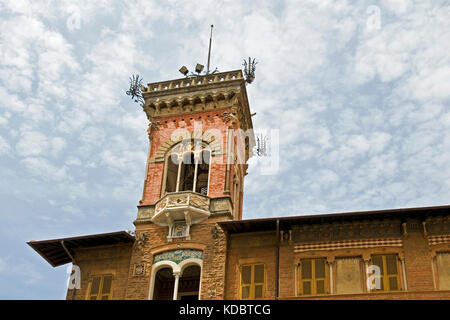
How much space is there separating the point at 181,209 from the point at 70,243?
536 centimetres

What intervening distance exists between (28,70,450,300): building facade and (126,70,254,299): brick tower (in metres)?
0.05

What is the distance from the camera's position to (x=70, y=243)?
27922 millimetres

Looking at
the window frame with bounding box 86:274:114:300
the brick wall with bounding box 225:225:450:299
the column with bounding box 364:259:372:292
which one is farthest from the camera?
the window frame with bounding box 86:274:114:300

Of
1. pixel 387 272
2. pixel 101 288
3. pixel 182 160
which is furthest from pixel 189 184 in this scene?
pixel 387 272

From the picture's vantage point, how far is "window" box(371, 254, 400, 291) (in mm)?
23719

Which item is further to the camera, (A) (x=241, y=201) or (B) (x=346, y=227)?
(A) (x=241, y=201)

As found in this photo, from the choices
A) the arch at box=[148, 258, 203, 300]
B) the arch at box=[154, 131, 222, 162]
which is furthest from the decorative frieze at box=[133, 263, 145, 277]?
the arch at box=[154, 131, 222, 162]

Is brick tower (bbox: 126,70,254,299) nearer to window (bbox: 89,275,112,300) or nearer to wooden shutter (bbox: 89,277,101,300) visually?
window (bbox: 89,275,112,300)

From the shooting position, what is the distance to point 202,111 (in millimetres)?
31078

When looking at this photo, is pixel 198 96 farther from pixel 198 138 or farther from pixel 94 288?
pixel 94 288

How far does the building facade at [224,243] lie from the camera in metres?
24.2
